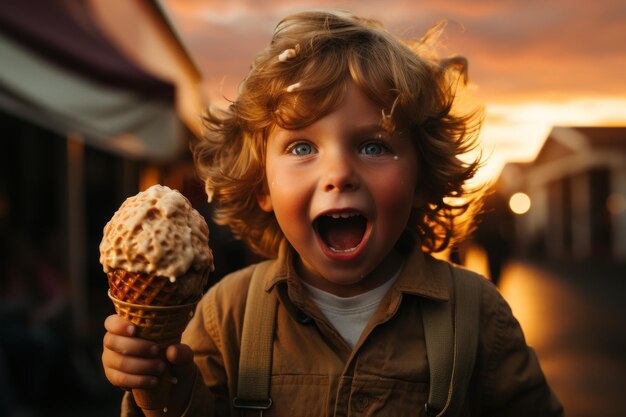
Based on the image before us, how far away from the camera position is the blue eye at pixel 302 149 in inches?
79.4

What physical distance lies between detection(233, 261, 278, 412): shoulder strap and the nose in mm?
456

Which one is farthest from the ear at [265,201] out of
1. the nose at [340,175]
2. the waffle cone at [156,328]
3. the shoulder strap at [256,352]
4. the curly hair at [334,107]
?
the waffle cone at [156,328]

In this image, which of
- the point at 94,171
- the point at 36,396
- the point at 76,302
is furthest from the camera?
the point at 94,171

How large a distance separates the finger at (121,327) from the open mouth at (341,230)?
594 mm

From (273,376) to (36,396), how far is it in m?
4.18

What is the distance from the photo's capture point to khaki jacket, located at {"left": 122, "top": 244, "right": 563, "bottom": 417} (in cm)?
199

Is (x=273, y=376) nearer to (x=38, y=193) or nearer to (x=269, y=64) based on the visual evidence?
(x=269, y=64)

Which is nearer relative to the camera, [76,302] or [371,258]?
[371,258]

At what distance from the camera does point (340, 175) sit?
6.21ft

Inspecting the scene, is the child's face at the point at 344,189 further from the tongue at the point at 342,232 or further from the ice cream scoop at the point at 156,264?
the ice cream scoop at the point at 156,264

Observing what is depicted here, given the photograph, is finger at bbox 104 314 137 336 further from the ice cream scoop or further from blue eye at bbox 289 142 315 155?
blue eye at bbox 289 142 315 155

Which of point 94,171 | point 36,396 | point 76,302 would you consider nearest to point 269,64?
point 36,396

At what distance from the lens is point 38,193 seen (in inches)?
292

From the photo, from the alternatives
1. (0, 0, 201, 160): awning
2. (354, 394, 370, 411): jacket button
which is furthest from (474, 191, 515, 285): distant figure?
(354, 394, 370, 411): jacket button
